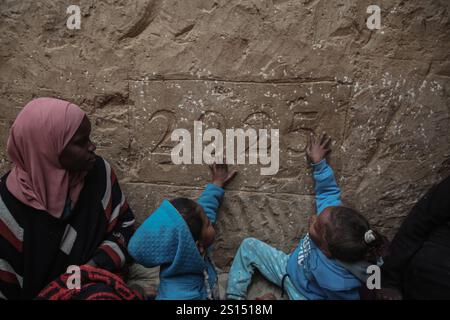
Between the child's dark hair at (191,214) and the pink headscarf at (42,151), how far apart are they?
595mm

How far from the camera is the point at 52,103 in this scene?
2082 millimetres

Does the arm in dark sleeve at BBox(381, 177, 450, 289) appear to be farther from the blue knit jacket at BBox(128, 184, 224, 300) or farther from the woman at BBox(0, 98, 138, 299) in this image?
the woman at BBox(0, 98, 138, 299)

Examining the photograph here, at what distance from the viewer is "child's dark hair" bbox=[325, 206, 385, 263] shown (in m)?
2.02

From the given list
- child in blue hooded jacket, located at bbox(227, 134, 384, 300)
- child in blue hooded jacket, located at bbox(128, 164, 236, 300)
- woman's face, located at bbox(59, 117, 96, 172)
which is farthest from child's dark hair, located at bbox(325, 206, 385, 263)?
woman's face, located at bbox(59, 117, 96, 172)

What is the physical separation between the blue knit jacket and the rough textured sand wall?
475 millimetres

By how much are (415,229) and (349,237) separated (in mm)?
460

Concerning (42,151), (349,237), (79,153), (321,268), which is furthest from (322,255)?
(42,151)

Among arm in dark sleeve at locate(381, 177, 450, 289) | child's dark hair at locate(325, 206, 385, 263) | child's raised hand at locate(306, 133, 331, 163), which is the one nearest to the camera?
child's dark hair at locate(325, 206, 385, 263)

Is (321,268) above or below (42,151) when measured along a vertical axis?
below

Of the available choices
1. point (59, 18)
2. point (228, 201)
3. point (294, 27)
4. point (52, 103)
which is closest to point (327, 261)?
point (228, 201)

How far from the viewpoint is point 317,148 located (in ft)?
7.74

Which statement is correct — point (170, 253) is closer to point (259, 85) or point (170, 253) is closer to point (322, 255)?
point (322, 255)

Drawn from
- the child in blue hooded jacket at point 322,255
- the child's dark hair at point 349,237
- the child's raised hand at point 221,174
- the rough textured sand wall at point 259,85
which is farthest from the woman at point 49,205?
the child's dark hair at point 349,237

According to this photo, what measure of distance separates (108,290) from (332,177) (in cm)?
133
